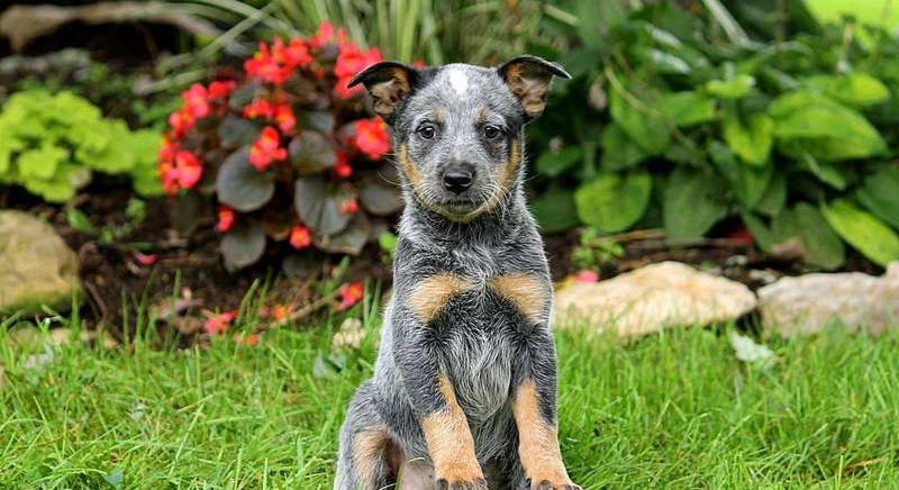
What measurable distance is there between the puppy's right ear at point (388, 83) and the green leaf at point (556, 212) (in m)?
3.10

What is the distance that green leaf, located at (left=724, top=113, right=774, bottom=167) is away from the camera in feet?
21.2

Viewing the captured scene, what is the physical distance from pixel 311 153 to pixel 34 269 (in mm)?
1427

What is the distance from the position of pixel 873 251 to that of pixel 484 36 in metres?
2.68

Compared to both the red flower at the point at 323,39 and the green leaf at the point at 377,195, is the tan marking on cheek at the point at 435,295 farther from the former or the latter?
the red flower at the point at 323,39

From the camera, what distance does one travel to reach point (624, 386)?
5.00m

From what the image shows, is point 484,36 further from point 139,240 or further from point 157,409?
point 157,409

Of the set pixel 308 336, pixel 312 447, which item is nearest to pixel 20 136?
pixel 308 336

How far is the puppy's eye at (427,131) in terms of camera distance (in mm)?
3768

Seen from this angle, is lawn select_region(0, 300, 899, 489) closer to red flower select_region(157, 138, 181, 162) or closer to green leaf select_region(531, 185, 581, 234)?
red flower select_region(157, 138, 181, 162)

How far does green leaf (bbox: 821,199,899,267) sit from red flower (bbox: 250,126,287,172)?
9.53 ft

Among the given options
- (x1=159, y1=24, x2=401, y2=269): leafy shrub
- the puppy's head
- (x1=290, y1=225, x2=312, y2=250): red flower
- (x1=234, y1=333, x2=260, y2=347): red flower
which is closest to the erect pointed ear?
the puppy's head

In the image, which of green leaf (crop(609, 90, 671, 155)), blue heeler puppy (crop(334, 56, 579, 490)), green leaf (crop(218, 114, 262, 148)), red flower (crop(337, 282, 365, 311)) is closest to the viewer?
blue heeler puppy (crop(334, 56, 579, 490))

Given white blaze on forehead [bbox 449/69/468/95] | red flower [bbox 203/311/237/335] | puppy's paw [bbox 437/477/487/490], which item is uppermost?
white blaze on forehead [bbox 449/69/468/95]

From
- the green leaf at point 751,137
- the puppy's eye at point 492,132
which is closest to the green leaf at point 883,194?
the green leaf at point 751,137
